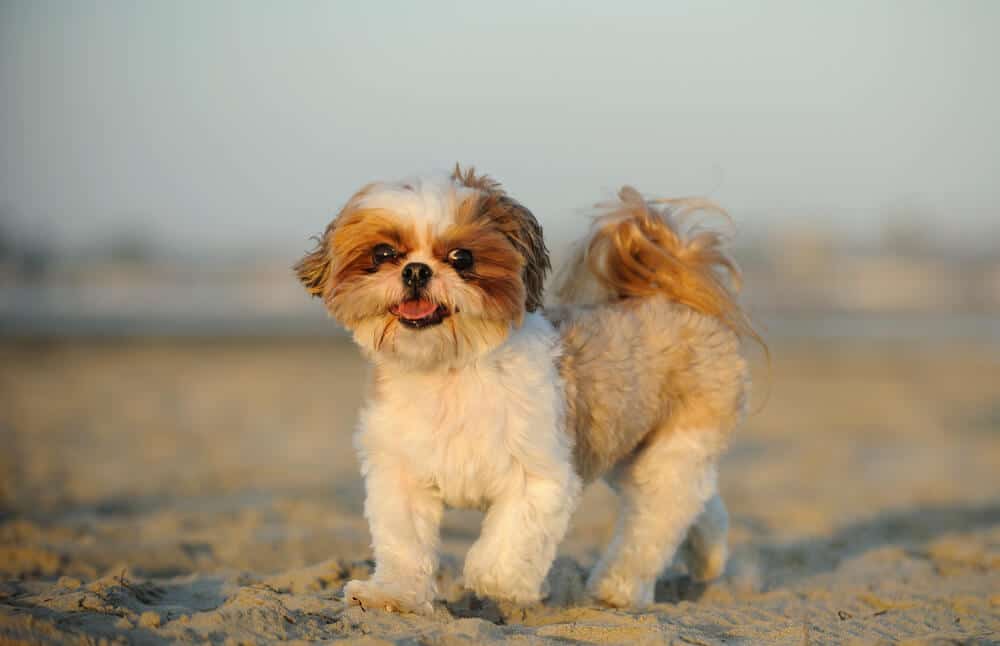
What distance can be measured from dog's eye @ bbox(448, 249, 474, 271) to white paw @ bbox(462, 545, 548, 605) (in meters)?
1.10

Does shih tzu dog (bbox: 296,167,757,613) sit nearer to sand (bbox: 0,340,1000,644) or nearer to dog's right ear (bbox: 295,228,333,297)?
dog's right ear (bbox: 295,228,333,297)

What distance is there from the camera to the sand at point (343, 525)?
3.61 meters

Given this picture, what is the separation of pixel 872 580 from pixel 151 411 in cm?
886

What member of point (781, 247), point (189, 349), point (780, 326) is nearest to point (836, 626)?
point (189, 349)

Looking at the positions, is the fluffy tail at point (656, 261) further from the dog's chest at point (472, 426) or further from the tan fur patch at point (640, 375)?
the dog's chest at point (472, 426)

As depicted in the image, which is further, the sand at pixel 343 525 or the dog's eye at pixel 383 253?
the dog's eye at pixel 383 253

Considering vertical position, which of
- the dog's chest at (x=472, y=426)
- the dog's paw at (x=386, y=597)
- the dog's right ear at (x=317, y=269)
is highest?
the dog's right ear at (x=317, y=269)

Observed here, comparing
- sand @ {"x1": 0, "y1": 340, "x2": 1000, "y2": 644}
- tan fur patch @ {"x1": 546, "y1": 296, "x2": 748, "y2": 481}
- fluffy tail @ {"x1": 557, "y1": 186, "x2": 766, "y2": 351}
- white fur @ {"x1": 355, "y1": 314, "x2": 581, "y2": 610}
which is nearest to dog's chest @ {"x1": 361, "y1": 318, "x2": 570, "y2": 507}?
white fur @ {"x1": 355, "y1": 314, "x2": 581, "y2": 610}

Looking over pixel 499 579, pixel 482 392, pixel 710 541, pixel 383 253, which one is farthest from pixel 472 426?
pixel 710 541

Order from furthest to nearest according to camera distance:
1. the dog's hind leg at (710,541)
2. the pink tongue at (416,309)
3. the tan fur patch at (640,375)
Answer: the dog's hind leg at (710,541)
the tan fur patch at (640,375)
the pink tongue at (416,309)

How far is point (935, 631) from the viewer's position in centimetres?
379

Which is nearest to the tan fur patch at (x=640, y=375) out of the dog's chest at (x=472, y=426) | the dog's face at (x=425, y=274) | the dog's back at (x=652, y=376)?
the dog's back at (x=652, y=376)

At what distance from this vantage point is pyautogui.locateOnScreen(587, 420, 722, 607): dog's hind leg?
4.57 m

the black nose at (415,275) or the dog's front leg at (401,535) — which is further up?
the black nose at (415,275)
